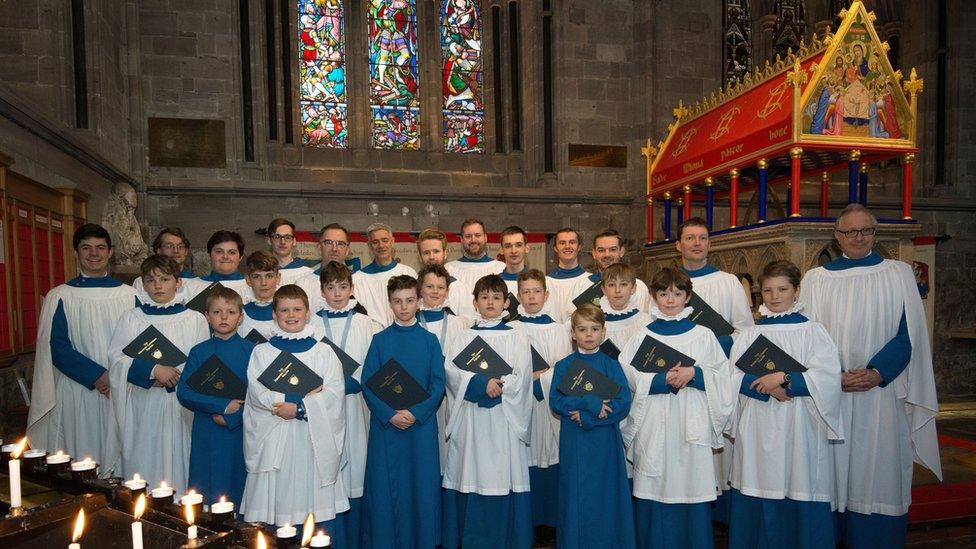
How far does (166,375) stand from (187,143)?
20.7ft

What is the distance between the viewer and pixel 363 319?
400 cm

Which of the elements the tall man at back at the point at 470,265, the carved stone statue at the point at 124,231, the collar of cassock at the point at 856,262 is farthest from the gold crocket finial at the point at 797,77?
the carved stone statue at the point at 124,231

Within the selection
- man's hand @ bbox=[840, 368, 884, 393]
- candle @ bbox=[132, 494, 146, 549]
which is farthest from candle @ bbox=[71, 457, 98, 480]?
man's hand @ bbox=[840, 368, 884, 393]

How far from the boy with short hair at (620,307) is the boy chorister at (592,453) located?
0.54m

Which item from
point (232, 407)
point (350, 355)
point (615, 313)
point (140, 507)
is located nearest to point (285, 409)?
point (232, 407)

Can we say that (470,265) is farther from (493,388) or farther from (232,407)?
(232,407)

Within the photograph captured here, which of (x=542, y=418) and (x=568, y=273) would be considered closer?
(x=542, y=418)

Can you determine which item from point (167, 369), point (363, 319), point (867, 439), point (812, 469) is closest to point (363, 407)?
point (363, 319)

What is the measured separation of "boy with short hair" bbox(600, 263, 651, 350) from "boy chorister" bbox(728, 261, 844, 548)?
697 millimetres

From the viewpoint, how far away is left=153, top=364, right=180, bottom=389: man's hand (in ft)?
11.6

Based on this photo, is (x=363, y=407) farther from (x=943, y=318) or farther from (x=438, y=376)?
(x=943, y=318)

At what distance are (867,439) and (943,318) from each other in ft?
29.8

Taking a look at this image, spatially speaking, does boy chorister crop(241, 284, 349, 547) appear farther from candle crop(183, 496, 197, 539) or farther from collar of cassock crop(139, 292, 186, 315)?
candle crop(183, 496, 197, 539)

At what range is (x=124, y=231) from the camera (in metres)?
7.07
